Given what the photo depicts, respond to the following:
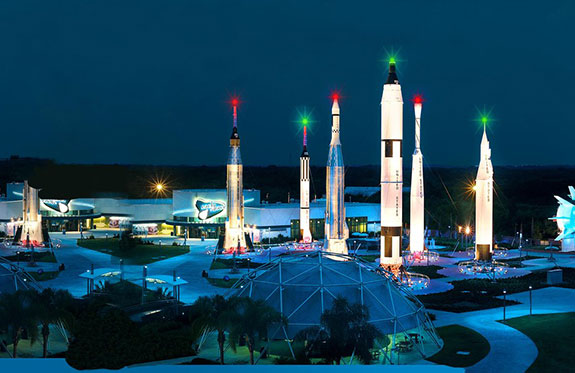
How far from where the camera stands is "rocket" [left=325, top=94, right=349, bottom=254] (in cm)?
6257

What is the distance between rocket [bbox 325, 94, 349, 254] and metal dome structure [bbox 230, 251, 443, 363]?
2187 centimetres

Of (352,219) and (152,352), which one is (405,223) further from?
(152,352)

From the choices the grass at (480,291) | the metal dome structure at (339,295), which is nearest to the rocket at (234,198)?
the grass at (480,291)

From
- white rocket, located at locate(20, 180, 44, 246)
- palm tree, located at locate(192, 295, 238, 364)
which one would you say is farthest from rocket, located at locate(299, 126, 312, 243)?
palm tree, located at locate(192, 295, 238, 364)

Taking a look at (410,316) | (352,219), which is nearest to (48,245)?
(352,219)

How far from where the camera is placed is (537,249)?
8381cm

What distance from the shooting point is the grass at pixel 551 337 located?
3316cm

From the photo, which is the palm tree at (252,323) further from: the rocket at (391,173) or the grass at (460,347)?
the rocket at (391,173)

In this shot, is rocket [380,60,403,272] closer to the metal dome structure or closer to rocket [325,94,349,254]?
rocket [325,94,349,254]

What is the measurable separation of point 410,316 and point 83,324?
19.9m

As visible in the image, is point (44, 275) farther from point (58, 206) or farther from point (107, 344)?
point (58, 206)

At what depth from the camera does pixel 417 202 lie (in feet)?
233

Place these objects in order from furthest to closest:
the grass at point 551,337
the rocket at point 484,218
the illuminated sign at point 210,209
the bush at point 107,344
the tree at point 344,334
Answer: the illuminated sign at point 210,209 → the rocket at point 484,218 → the grass at point 551,337 → the tree at point 344,334 → the bush at point 107,344

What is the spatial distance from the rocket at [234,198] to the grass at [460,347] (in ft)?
126
